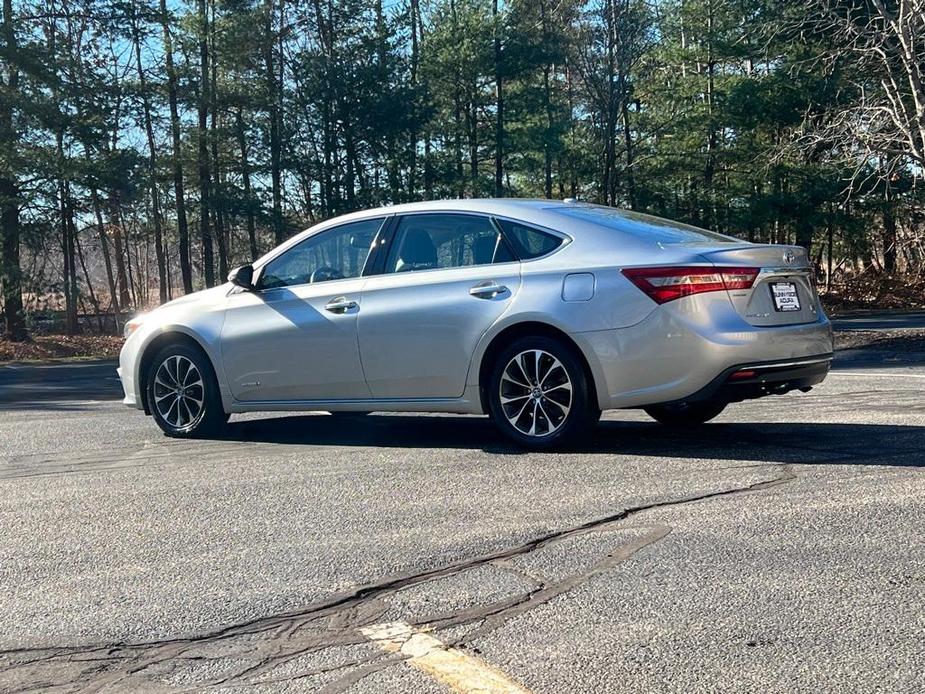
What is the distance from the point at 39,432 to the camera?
899 cm

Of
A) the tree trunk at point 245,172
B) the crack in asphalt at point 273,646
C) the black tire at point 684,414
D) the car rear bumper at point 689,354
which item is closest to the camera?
the crack in asphalt at point 273,646

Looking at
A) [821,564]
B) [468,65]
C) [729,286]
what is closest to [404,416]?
[729,286]

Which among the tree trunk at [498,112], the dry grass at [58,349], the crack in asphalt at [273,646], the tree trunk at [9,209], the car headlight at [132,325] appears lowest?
the crack in asphalt at [273,646]

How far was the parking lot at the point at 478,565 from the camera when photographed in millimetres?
3172

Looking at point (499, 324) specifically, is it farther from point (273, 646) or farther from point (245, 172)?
point (245, 172)

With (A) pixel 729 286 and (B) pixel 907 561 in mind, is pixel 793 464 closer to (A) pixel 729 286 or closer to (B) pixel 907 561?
(A) pixel 729 286

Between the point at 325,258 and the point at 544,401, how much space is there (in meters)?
2.21

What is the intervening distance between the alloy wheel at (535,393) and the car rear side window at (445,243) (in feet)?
2.42

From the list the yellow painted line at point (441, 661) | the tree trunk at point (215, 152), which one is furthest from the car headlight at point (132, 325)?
the tree trunk at point (215, 152)

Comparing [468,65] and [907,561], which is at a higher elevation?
[468,65]

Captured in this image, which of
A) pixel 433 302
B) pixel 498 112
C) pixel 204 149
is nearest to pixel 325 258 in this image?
pixel 433 302

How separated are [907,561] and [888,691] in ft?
4.20

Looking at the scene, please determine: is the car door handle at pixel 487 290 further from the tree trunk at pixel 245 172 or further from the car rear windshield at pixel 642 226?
the tree trunk at pixel 245 172

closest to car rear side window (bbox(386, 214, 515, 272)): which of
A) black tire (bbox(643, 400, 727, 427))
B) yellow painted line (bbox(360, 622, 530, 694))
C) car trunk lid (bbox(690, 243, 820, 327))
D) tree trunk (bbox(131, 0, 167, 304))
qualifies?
car trunk lid (bbox(690, 243, 820, 327))
